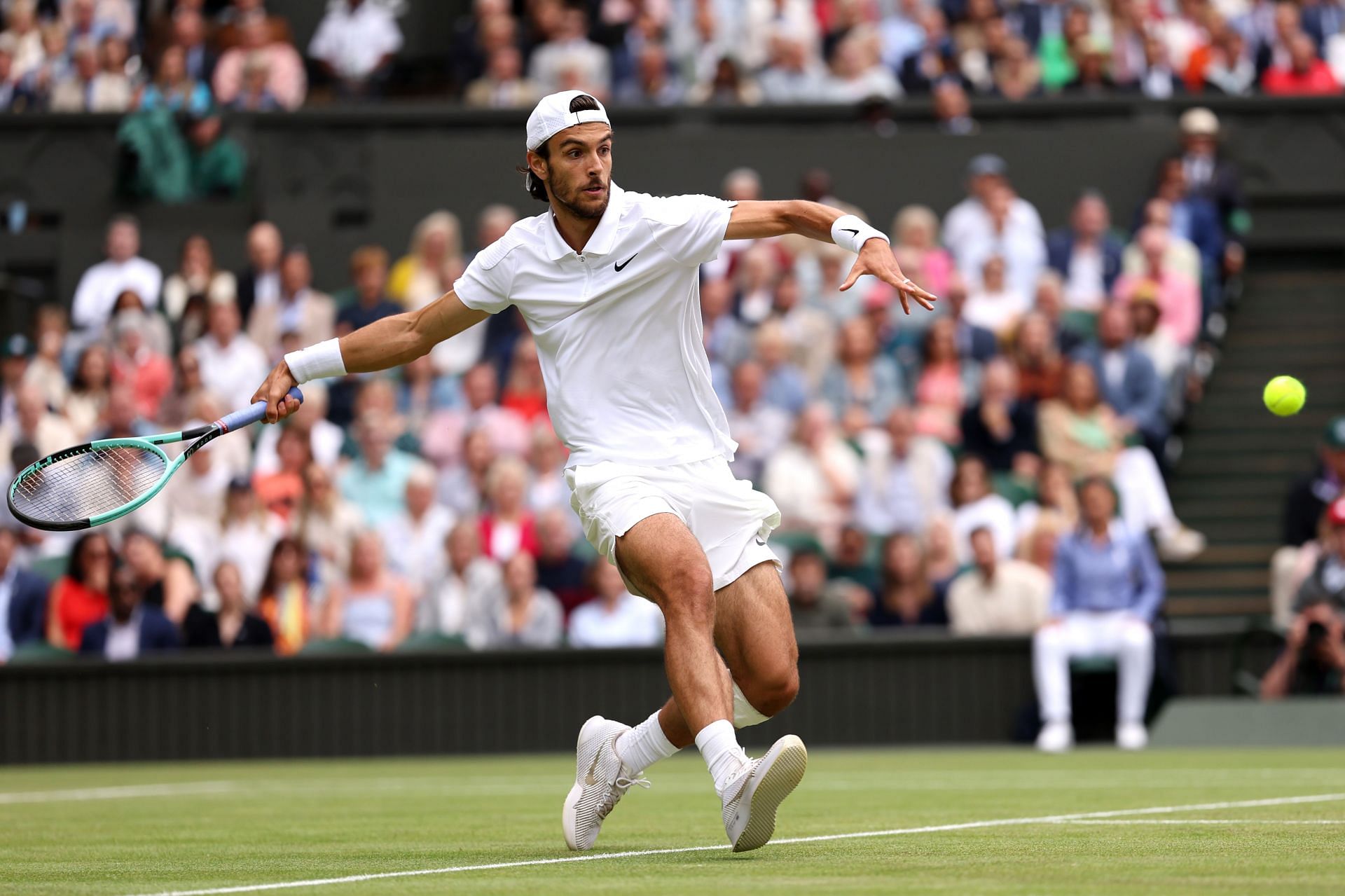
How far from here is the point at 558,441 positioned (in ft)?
44.0

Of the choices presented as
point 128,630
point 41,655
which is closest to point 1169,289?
point 128,630

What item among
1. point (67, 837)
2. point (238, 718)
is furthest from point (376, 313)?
point (67, 837)

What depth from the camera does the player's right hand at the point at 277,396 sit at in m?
6.76

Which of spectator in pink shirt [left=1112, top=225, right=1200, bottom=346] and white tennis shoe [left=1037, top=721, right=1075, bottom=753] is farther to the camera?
spectator in pink shirt [left=1112, top=225, right=1200, bottom=346]

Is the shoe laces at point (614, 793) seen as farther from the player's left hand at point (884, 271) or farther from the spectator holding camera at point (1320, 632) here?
the spectator holding camera at point (1320, 632)

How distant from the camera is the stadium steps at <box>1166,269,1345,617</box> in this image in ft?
51.2

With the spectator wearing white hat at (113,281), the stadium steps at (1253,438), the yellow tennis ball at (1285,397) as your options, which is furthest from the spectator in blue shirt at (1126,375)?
the spectator wearing white hat at (113,281)

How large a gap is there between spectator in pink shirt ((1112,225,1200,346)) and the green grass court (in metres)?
4.45

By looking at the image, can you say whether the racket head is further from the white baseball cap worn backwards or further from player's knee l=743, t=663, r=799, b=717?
player's knee l=743, t=663, r=799, b=717

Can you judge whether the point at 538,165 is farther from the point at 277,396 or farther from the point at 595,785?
the point at 595,785

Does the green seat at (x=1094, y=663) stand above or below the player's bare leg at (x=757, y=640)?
below

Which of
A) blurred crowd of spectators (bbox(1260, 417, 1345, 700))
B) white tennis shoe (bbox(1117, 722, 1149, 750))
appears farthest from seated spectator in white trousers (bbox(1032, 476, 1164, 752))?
blurred crowd of spectators (bbox(1260, 417, 1345, 700))

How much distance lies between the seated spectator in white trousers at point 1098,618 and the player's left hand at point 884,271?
777cm

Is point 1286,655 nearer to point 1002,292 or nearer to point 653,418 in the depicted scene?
point 1002,292
